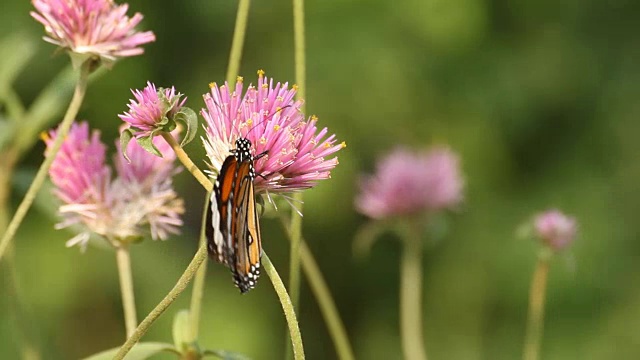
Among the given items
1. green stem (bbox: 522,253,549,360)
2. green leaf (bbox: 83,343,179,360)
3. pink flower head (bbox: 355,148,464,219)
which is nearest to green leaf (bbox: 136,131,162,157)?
green leaf (bbox: 83,343,179,360)

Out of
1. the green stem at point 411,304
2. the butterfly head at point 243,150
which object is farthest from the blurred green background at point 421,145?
the butterfly head at point 243,150

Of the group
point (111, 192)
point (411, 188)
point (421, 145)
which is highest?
point (421, 145)

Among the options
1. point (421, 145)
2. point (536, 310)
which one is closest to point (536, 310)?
point (536, 310)

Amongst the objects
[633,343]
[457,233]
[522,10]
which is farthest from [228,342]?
[522,10]

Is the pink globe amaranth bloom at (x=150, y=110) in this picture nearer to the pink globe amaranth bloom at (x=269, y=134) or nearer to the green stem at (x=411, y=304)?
the pink globe amaranth bloom at (x=269, y=134)

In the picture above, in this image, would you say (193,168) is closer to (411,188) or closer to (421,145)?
(411,188)

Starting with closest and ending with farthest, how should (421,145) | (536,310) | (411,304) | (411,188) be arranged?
(536,310) → (411,304) → (411,188) → (421,145)

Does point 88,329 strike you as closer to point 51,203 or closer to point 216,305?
point 216,305
